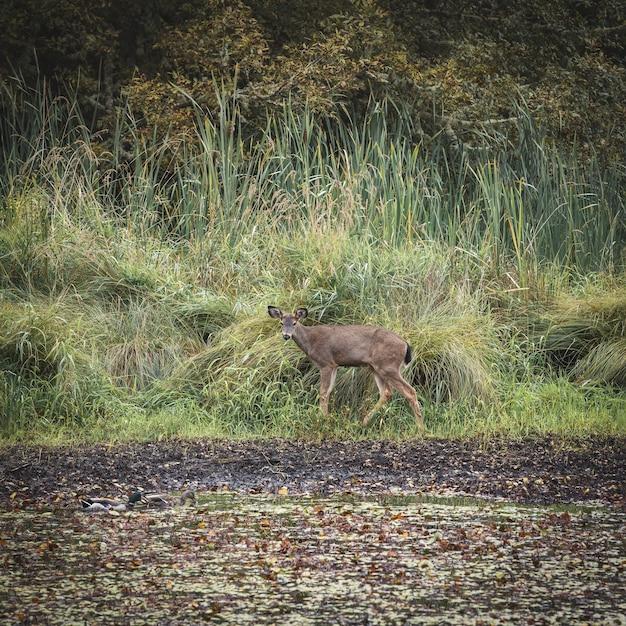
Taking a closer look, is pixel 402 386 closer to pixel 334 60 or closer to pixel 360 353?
pixel 360 353

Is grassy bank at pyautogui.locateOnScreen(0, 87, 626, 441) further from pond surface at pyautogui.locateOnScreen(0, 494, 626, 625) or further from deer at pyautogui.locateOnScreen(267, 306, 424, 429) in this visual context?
pond surface at pyautogui.locateOnScreen(0, 494, 626, 625)

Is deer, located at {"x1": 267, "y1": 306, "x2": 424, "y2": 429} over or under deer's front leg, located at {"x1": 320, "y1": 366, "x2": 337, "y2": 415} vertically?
over

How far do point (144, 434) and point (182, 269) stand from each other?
3000mm

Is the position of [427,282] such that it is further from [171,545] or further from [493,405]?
[171,545]

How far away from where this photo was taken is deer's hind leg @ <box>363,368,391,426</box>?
10969mm

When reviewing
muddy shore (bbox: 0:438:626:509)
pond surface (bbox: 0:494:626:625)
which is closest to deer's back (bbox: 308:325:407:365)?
muddy shore (bbox: 0:438:626:509)

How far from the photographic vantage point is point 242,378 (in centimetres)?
1139

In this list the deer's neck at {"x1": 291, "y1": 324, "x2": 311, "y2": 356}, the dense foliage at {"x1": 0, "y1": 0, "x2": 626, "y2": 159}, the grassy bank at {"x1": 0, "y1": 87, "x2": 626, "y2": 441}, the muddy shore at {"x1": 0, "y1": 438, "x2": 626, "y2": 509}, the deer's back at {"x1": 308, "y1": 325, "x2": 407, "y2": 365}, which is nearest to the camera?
the muddy shore at {"x1": 0, "y1": 438, "x2": 626, "y2": 509}

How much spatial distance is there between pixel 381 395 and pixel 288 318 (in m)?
1.04

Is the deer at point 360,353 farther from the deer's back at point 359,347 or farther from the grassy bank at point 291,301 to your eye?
the grassy bank at point 291,301

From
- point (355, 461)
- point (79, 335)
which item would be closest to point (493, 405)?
point (355, 461)

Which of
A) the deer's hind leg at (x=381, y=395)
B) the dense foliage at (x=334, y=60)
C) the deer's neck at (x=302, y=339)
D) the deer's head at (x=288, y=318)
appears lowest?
the deer's hind leg at (x=381, y=395)

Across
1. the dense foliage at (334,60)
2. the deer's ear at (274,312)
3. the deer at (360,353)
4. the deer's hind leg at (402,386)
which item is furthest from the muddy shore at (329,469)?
the dense foliage at (334,60)

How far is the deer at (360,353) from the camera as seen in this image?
10930 millimetres
